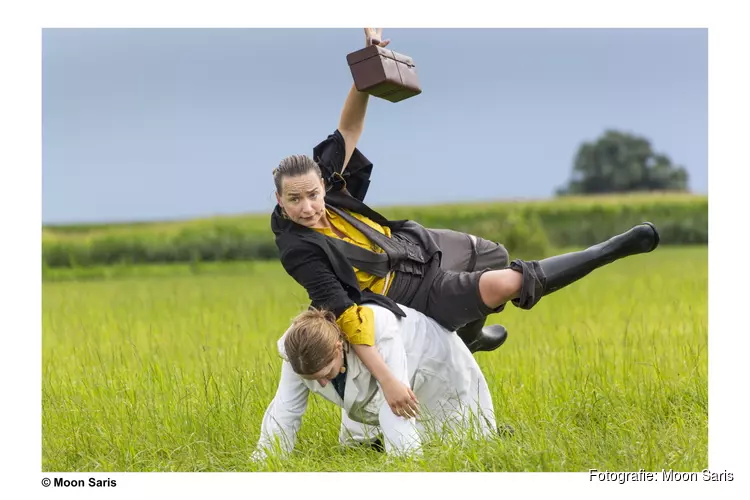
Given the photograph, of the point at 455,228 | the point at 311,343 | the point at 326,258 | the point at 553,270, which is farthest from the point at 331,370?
the point at 455,228

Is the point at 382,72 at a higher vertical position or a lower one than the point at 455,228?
higher

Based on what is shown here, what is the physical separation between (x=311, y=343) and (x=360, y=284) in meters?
0.64

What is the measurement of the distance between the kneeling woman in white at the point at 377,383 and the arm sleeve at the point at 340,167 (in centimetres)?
78

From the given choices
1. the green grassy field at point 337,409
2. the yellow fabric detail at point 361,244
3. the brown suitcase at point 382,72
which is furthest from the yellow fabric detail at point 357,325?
the brown suitcase at point 382,72

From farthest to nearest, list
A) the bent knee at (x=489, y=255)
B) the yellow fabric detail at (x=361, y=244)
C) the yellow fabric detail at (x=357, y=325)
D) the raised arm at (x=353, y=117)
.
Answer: the bent knee at (x=489, y=255)
the raised arm at (x=353, y=117)
the yellow fabric detail at (x=361, y=244)
the yellow fabric detail at (x=357, y=325)

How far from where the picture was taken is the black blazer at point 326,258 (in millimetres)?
4375

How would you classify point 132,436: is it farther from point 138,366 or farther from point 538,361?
point 538,361

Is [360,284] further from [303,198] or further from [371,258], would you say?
[303,198]

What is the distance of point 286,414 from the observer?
14.8 ft

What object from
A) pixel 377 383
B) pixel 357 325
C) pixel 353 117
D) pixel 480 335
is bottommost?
pixel 377 383

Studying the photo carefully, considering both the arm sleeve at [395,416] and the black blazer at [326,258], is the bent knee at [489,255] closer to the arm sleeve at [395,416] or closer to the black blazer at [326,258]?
the black blazer at [326,258]

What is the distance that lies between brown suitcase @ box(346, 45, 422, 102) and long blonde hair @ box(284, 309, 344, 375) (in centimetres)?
129

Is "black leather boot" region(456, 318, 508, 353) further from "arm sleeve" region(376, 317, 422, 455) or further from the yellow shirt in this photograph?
"arm sleeve" region(376, 317, 422, 455)

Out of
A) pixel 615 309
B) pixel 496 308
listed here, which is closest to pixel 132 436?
pixel 496 308
